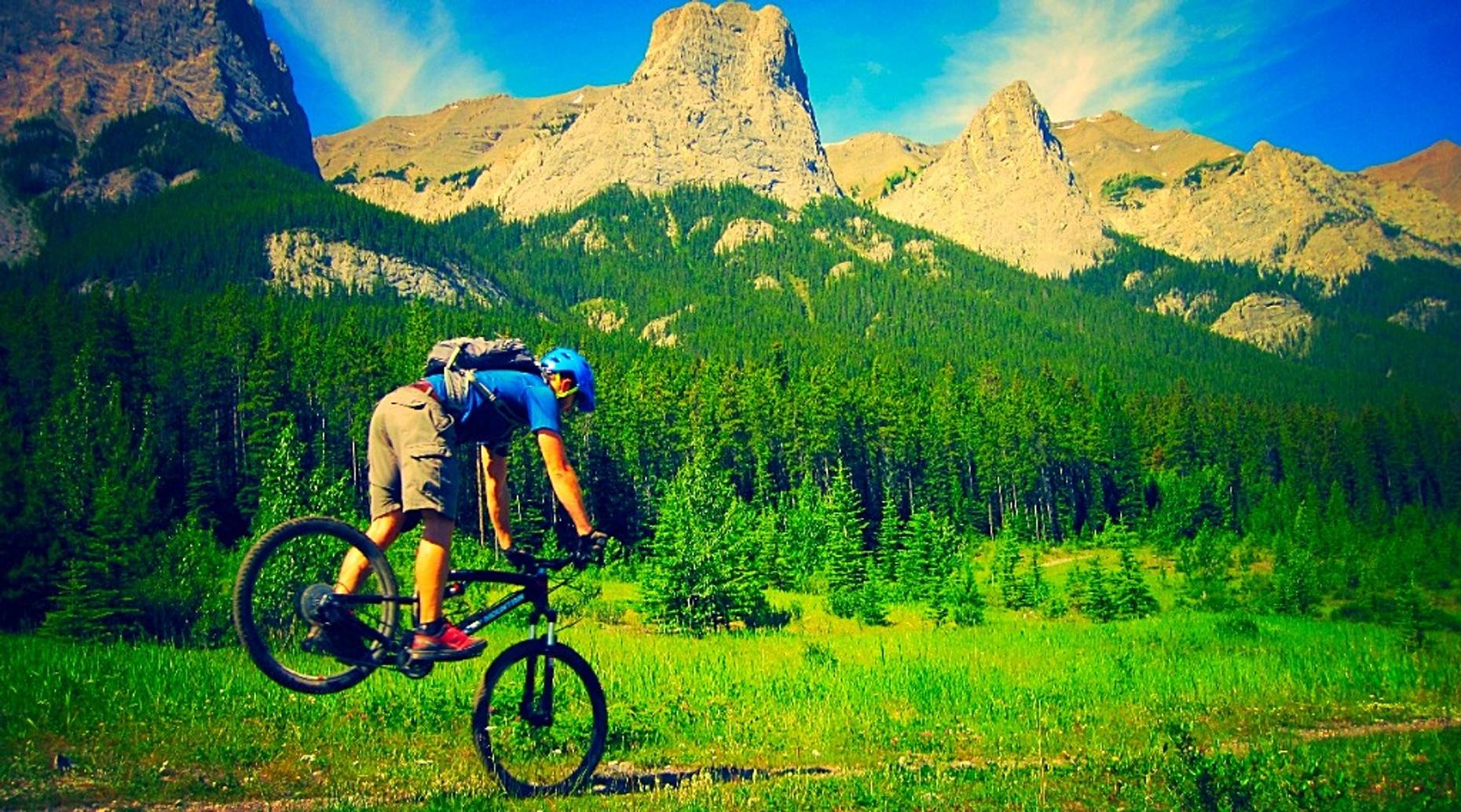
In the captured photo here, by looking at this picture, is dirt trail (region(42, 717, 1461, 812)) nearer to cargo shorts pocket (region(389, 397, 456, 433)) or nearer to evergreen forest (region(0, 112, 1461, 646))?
cargo shorts pocket (region(389, 397, 456, 433))

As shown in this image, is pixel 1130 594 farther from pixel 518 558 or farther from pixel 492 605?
pixel 492 605

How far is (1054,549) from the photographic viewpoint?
274ft

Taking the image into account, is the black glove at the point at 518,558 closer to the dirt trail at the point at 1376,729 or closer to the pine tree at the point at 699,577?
the dirt trail at the point at 1376,729

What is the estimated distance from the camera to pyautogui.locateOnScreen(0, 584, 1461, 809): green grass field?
25.6ft

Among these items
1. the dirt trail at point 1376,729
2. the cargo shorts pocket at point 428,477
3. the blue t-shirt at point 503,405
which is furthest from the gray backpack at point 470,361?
the dirt trail at point 1376,729

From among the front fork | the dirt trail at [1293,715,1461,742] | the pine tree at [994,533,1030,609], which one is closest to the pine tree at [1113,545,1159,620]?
the pine tree at [994,533,1030,609]

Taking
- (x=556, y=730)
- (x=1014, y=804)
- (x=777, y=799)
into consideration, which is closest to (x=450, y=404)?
(x=556, y=730)

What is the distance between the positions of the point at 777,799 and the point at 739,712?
5.20 metres

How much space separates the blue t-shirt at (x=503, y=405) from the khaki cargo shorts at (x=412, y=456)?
0.53 feet

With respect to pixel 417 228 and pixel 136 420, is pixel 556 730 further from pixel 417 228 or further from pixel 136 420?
pixel 417 228

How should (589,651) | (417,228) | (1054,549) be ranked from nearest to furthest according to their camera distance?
1. (589,651)
2. (1054,549)
3. (417,228)

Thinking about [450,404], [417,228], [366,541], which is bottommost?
[366,541]

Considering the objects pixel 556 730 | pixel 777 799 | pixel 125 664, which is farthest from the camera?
pixel 125 664

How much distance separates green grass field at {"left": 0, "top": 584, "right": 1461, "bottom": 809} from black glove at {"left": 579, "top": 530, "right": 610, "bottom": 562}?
2077 millimetres
